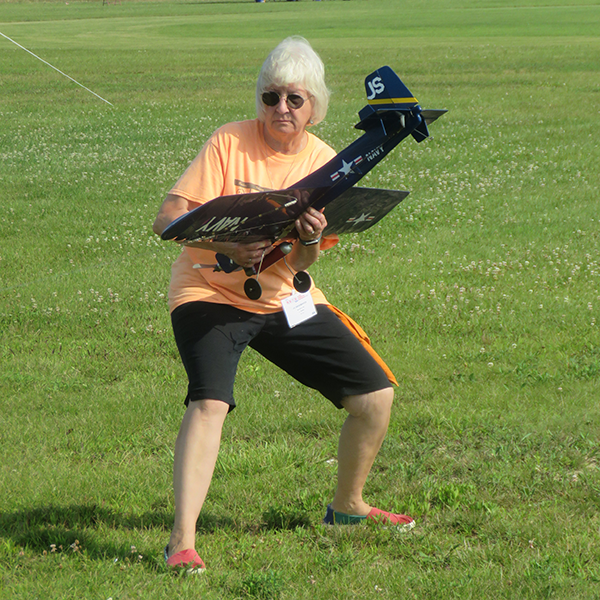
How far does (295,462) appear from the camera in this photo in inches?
188

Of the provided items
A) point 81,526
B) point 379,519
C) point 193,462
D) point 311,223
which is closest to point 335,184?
point 311,223

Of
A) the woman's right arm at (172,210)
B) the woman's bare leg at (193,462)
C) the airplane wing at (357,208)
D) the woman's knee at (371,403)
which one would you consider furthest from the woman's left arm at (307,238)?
the woman's bare leg at (193,462)

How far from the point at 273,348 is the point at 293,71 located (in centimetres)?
135

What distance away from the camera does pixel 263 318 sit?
378 centimetres

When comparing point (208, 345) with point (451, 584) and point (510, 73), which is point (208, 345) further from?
point (510, 73)

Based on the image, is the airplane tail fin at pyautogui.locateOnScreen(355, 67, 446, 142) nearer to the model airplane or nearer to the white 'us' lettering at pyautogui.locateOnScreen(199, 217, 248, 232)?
the model airplane

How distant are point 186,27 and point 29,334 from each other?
173 feet

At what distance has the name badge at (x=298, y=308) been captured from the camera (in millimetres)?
3722

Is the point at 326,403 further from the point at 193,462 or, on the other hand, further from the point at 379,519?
the point at 193,462

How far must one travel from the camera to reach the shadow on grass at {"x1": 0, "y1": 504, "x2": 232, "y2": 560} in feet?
12.6

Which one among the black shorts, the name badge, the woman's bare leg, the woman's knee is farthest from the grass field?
the name badge

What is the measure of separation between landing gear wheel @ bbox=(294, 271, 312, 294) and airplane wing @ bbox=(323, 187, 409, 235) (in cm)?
33

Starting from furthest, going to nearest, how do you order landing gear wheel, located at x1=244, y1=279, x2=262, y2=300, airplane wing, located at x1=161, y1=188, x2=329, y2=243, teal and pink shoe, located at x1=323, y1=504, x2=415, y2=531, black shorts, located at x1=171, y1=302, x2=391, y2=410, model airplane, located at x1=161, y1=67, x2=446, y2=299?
teal and pink shoe, located at x1=323, y1=504, x2=415, y2=531
landing gear wheel, located at x1=244, y1=279, x2=262, y2=300
black shorts, located at x1=171, y1=302, x2=391, y2=410
model airplane, located at x1=161, y1=67, x2=446, y2=299
airplane wing, located at x1=161, y1=188, x2=329, y2=243

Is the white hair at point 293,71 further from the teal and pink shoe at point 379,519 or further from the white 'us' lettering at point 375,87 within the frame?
the teal and pink shoe at point 379,519
